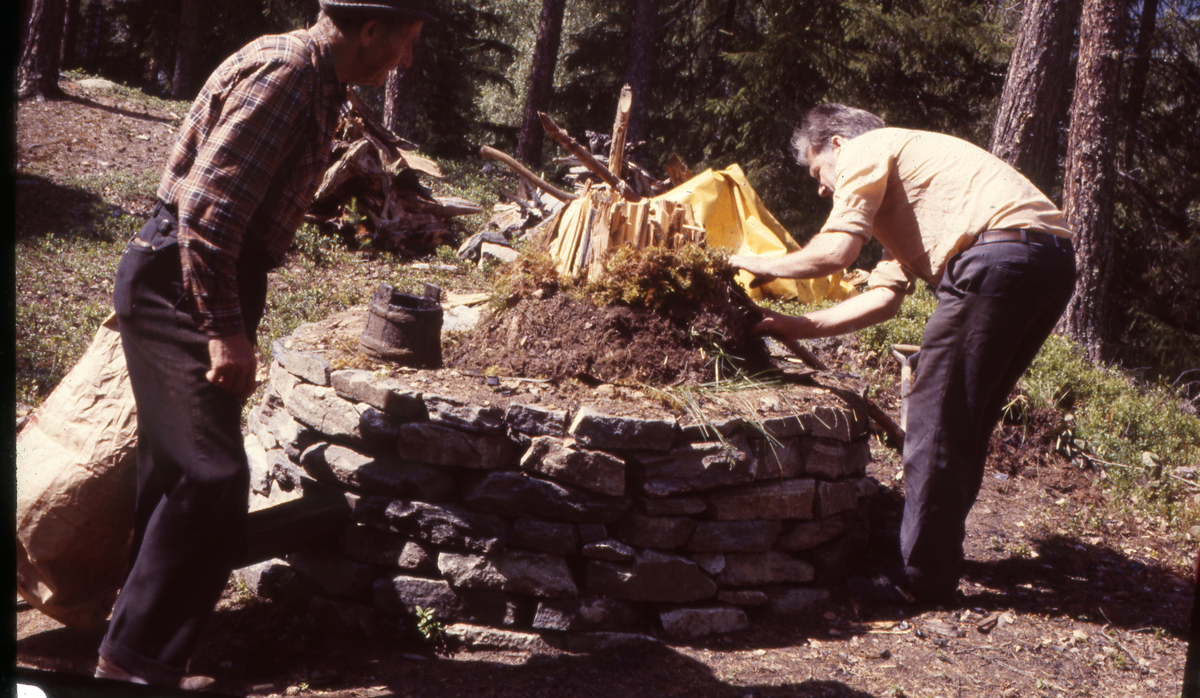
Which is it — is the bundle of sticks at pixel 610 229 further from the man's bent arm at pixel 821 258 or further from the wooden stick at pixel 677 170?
the wooden stick at pixel 677 170

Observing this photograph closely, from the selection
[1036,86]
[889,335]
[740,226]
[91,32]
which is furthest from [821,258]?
[91,32]

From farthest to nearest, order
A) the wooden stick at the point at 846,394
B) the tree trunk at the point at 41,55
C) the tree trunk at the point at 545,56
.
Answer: the tree trunk at the point at 545,56, the tree trunk at the point at 41,55, the wooden stick at the point at 846,394

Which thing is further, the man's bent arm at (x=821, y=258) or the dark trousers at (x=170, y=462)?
the man's bent arm at (x=821, y=258)

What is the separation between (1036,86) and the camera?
22.4 ft

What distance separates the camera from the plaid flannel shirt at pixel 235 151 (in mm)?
1966

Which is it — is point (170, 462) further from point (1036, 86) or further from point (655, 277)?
point (1036, 86)

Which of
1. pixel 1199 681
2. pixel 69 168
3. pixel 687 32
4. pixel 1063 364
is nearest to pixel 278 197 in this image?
pixel 1199 681

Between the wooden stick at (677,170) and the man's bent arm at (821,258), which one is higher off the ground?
the wooden stick at (677,170)

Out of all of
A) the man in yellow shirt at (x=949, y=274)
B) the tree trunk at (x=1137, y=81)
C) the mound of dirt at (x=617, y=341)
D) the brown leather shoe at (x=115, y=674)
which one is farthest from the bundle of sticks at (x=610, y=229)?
the tree trunk at (x=1137, y=81)

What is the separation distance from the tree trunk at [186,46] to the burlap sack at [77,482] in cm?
1203

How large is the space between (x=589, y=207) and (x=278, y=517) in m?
1.71

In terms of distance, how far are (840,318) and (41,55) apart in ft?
30.7

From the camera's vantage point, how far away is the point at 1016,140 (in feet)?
22.8

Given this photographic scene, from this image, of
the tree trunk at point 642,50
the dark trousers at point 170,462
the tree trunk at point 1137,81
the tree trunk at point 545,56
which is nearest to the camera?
the dark trousers at point 170,462
